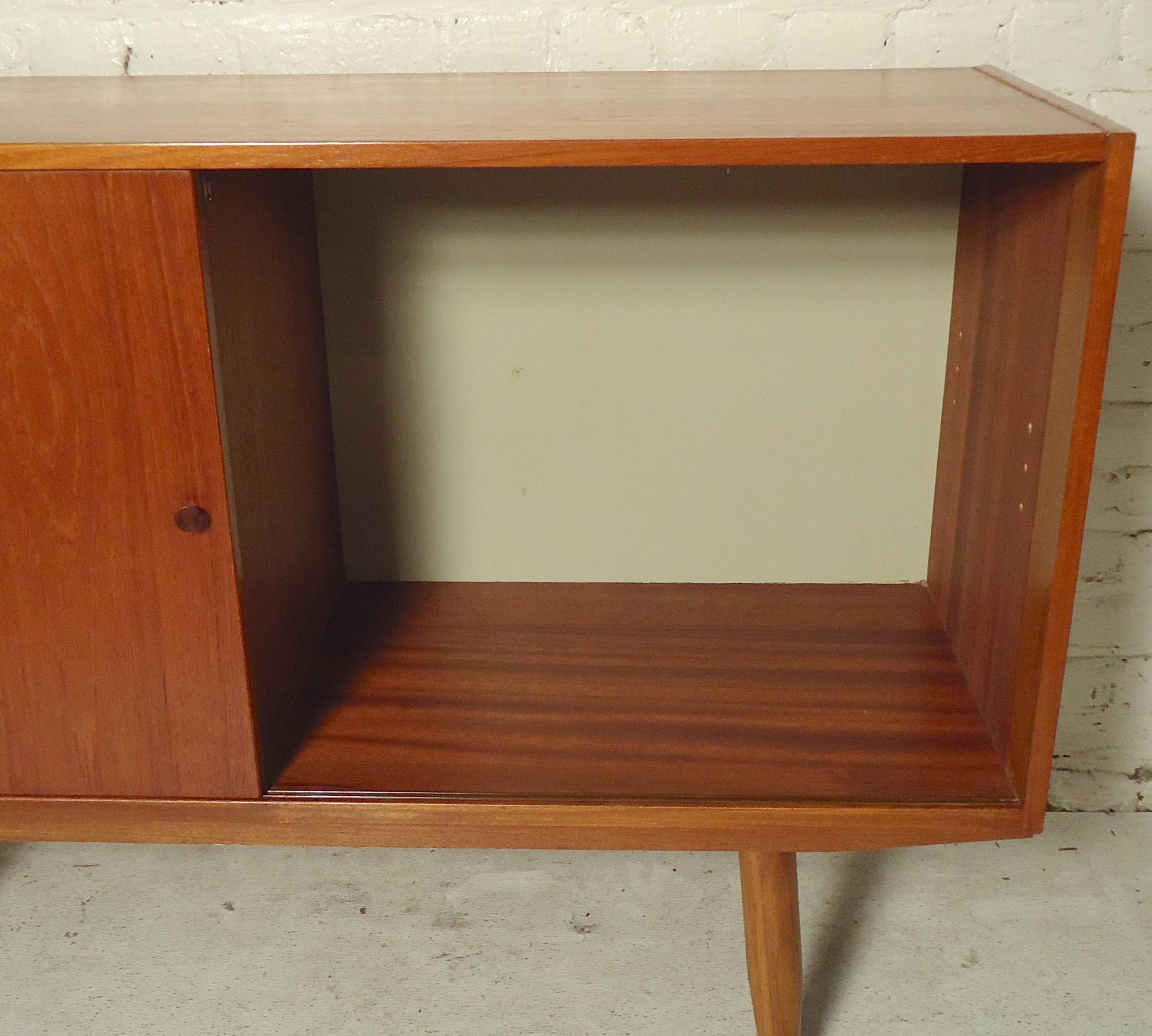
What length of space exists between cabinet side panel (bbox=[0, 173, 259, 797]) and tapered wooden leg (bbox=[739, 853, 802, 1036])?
42 centimetres

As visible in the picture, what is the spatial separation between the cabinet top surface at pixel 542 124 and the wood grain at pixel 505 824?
47cm

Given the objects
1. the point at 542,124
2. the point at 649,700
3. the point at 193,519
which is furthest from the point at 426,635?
the point at 542,124

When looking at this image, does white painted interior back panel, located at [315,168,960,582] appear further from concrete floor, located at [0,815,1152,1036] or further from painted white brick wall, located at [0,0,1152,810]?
concrete floor, located at [0,815,1152,1036]

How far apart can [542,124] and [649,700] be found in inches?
19.6

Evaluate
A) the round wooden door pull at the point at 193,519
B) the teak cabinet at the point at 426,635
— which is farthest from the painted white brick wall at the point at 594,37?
the round wooden door pull at the point at 193,519

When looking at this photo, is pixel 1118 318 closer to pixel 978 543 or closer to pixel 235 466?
pixel 978 543

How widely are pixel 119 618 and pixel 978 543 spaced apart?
71cm

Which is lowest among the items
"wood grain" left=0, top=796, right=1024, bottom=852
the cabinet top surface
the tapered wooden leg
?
the tapered wooden leg

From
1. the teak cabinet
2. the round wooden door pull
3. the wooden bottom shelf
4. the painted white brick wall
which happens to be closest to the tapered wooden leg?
the teak cabinet

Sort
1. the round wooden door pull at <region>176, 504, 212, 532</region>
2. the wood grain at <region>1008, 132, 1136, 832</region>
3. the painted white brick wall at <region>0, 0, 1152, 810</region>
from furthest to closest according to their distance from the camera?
the painted white brick wall at <region>0, 0, 1152, 810</region> < the round wooden door pull at <region>176, 504, 212, 532</region> < the wood grain at <region>1008, 132, 1136, 832</region>

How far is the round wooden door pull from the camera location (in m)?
0.88

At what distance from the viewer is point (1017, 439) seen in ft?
3.10

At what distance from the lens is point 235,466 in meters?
0.91

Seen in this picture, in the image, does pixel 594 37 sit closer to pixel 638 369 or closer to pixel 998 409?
pixel 638 369
